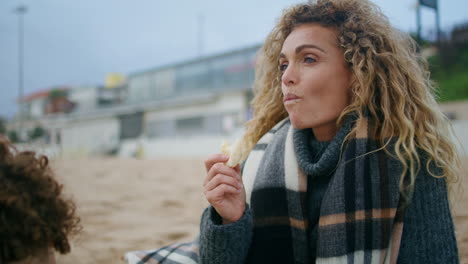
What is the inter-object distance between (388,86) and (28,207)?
70.7 inches

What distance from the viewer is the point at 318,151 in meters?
1.79

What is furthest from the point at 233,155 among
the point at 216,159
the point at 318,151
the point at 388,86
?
the point at 388,86

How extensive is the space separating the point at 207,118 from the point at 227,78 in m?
3.11

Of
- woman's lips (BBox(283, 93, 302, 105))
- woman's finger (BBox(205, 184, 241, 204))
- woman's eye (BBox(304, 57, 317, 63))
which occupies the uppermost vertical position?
woman's eye (BBox(304, 57, 317, 63))

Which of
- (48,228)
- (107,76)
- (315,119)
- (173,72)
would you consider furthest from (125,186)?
(107,76)

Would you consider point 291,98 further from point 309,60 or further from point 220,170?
point 220,170

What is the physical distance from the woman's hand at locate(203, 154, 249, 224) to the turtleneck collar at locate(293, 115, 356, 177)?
0.33 meters

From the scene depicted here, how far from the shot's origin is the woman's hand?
61.3 inches

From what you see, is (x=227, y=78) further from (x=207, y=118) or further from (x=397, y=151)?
(x=397, y=151)

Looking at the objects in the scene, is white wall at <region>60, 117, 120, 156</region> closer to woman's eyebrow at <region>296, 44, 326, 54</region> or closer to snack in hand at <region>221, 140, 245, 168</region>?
snack in hand at <region>221, 140, 245, 168</region>

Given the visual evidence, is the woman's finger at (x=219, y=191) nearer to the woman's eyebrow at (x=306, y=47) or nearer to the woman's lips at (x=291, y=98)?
the woman's lips at (x=291, y=98)

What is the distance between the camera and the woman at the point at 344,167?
1469 mm

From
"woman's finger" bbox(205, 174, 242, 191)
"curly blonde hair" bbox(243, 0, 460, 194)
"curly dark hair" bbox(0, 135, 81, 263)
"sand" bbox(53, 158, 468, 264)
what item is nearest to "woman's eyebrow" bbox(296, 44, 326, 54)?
"curly blonde hair" bbox(243, 0, 460, 194)

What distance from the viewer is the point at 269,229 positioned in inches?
67.8
